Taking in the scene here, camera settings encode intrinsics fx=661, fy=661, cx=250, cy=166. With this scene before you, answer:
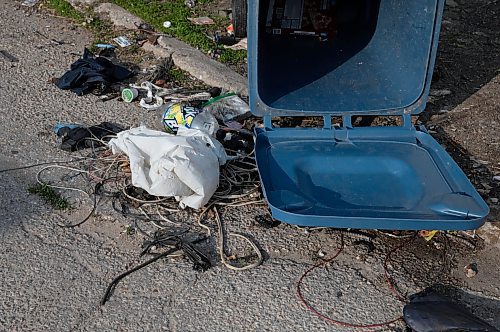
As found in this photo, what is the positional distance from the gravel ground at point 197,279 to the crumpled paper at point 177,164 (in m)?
0.16

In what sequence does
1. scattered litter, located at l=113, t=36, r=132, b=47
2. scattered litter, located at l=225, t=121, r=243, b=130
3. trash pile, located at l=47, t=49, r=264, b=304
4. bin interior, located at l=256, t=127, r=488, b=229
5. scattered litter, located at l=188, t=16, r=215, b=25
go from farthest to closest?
scattered litter, located at l=188, t=16, r=215, b=25 < scattered litter, located at l=113, t=36, r=132, b=47 < scattered litter, located at l=225, t=121, r=243, b=130 < trash pile, located at l=47, t=49, r=264, b=304 < bin interior, located at l=256, t=127, r=488, b=229

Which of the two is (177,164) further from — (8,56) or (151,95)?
(8,56)

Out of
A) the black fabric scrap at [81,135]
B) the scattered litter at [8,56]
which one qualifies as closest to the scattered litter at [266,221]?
the black fabric scrap at [81,135]

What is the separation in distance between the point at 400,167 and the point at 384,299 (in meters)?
0.82

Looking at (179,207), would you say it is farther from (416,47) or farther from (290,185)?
(416,47)

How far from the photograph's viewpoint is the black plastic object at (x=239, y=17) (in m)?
5.11

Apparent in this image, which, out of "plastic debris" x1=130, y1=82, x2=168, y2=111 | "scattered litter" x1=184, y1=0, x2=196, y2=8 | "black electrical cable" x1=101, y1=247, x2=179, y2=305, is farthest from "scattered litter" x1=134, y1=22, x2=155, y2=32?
"black electrical cable" x1=101, y1=247, x2=179, y2=305

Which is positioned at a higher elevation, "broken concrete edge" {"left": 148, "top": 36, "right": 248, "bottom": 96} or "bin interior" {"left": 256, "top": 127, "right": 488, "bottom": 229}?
"bin interior" {"left": 256, "top": 127, "right": 488, "bottom": 229}

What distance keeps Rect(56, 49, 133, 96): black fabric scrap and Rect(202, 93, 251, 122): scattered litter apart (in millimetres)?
793

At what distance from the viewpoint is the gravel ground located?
2.79 meters

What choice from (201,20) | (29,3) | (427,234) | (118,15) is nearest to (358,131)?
(427,234)

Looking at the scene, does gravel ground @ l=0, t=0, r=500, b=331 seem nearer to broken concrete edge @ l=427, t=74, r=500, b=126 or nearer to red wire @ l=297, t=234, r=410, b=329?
red wire @ l=297, t=234, r=410, b=329

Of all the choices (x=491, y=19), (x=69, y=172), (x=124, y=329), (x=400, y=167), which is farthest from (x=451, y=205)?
(x=491, y=19)

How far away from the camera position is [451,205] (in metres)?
3.10
